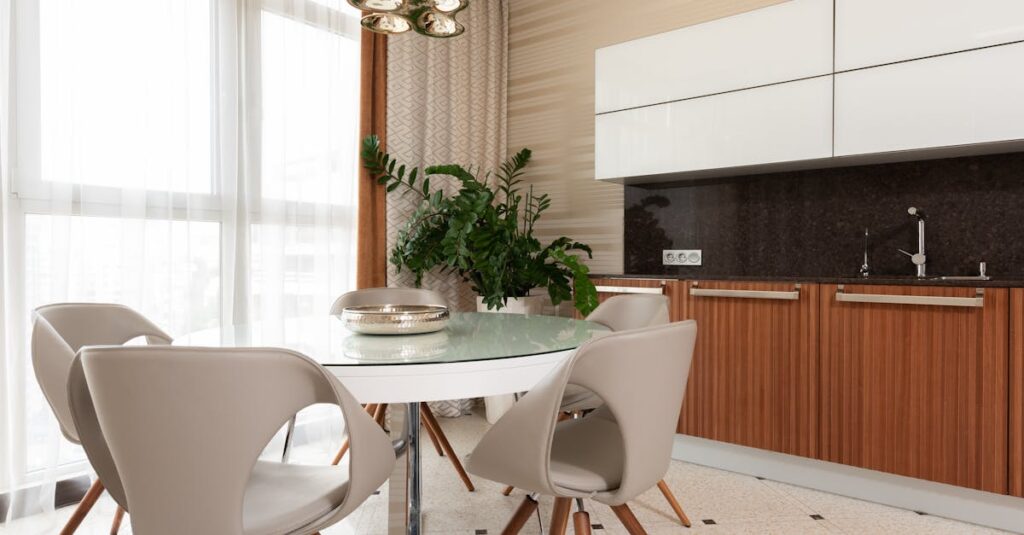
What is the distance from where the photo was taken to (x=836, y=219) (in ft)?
10.1

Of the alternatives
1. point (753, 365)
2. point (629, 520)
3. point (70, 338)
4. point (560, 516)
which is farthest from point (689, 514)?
point (70, 338)

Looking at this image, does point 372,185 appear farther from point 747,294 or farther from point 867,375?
point 867,375

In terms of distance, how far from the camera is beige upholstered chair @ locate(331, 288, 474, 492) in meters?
2.58

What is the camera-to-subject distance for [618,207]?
3867mm

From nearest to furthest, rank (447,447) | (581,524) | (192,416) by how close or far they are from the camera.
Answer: (192,416) → (581,524) → (447,447)

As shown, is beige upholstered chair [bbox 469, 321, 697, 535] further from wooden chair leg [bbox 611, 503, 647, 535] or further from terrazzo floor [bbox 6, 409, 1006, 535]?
terrazzo floor [bbox 6, 409, 1006, 535]

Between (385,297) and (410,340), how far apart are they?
3.93 ft

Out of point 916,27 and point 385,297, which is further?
point 385,297

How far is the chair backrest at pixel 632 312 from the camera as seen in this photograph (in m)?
2.24

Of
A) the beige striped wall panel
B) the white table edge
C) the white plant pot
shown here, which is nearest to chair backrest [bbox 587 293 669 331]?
the white table edge

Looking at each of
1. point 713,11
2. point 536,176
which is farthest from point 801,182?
point 536,176

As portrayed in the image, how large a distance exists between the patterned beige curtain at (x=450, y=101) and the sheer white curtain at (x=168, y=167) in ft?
0.92

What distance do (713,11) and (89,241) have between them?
323 centimetres

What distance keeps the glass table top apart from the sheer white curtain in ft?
1.14
